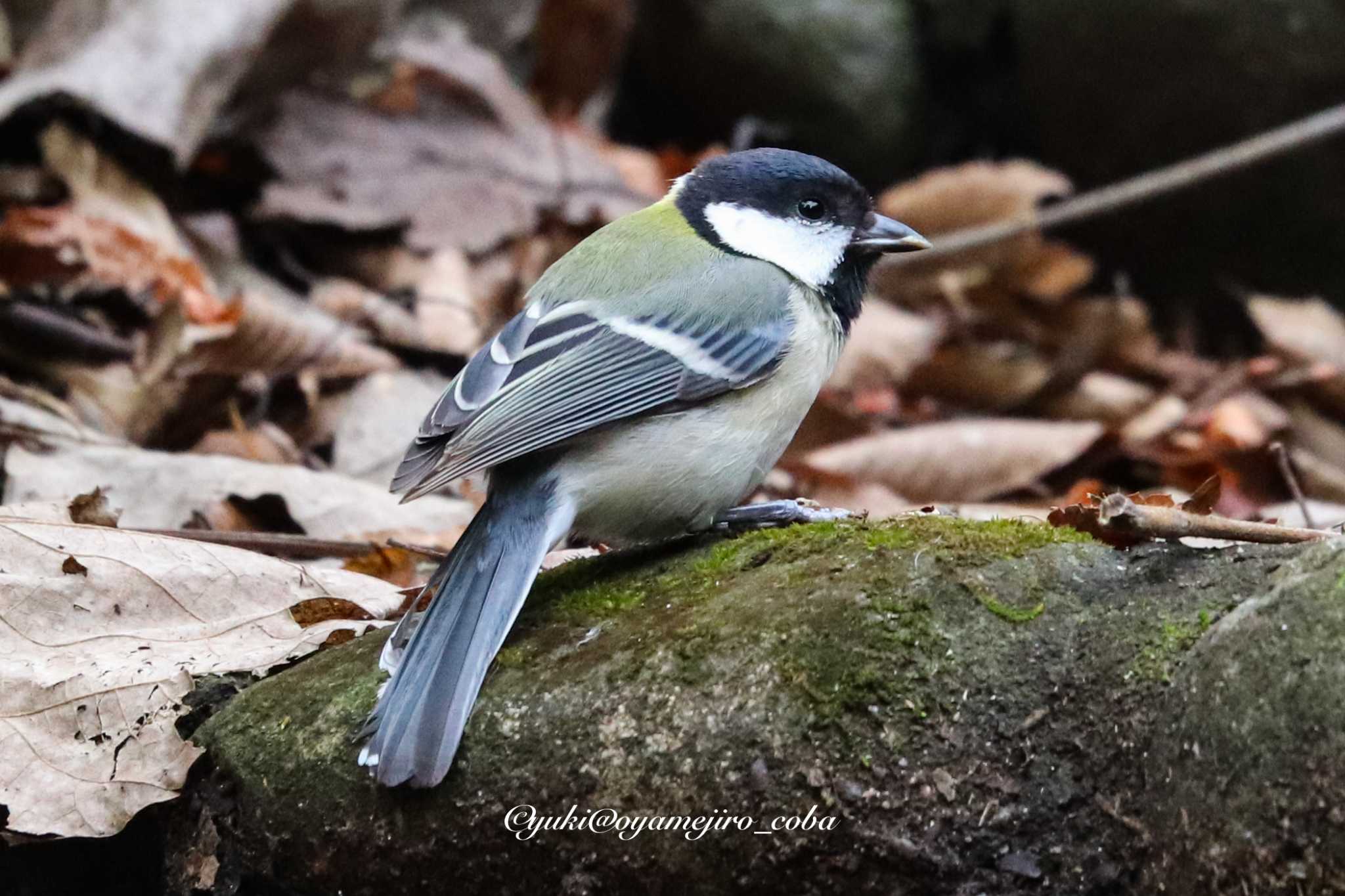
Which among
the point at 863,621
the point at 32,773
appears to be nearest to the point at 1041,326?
the point at 863,621

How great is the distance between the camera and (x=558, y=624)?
212cm

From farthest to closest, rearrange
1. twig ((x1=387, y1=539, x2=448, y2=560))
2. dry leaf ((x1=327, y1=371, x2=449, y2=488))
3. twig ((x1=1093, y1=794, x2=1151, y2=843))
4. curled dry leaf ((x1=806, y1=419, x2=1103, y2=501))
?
curled dry leaf ((x1=806, y1=419, x2=1103, y2=501)), dry leaf ((x1=327, y1=371, x2=449, y2=488)), twig ((x1=387, y1=539, x2=448, y2=560)), twig ((x1=1093, y1=794, x2=1151, y2=843))

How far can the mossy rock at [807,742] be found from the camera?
69.2 inches

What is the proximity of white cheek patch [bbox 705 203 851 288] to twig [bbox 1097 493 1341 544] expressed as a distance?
0.97 m

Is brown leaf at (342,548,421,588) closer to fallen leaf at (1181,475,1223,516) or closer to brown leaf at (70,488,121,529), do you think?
brown leaf at (70,488,121,529)

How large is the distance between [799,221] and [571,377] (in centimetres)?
66

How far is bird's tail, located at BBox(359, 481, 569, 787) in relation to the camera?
1875 mm

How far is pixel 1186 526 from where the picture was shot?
191 cm

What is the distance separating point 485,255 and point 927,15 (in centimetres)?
241

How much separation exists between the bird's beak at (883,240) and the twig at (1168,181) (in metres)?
2.02

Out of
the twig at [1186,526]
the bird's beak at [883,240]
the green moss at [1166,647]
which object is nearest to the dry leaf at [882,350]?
the bird's beak at [883,240]

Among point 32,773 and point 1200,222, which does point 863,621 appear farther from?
point 1200,222

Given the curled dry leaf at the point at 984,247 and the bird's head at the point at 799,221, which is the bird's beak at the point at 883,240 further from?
the curled dry leaf at the point at 984,247

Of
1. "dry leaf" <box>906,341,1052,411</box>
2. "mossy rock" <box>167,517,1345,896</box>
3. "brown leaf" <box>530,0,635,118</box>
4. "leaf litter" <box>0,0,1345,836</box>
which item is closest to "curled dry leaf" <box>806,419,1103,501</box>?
"leaf litter" <box>0,0,1345,836</box>
